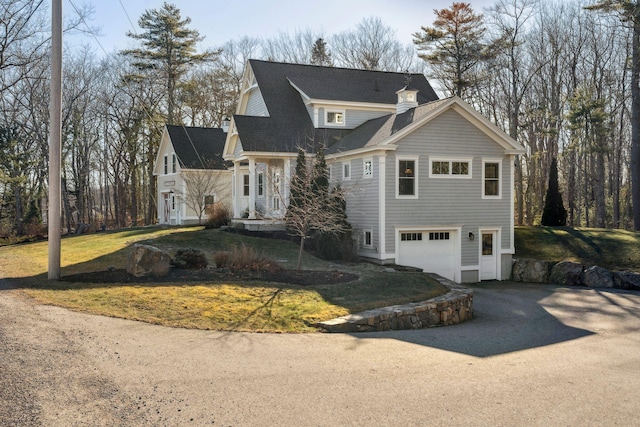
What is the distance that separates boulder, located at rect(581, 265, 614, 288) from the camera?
20.1m

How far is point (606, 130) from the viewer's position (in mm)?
28359

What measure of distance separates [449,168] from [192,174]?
1584 centimetres

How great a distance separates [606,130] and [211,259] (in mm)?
21940

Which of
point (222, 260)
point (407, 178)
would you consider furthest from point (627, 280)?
point (222, 260)

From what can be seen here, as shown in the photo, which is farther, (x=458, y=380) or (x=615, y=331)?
(x=615, y=331)

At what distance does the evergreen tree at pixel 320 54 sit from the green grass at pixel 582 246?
25.9 metres

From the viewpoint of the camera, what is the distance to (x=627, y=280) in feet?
64.8

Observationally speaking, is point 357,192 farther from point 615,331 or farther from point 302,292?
point 615,331

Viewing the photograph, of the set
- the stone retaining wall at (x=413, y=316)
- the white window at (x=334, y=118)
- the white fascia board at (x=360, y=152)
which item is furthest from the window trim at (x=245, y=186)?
the stone retaining wall at (x=413, y=316)

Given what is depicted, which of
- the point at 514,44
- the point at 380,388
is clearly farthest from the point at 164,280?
the point at 514,44

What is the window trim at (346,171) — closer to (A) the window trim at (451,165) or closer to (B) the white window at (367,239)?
(B) the white window at (367,239)

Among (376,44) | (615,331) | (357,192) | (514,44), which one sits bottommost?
(615,331)

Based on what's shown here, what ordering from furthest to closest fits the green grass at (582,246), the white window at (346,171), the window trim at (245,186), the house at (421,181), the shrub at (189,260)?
the window trim at (245,186) < the white window at (346,171) < the green grass at (582,246) < the house at (421,181) < the shrub at (189,260)

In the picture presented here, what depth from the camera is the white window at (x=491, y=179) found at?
71.6ft
